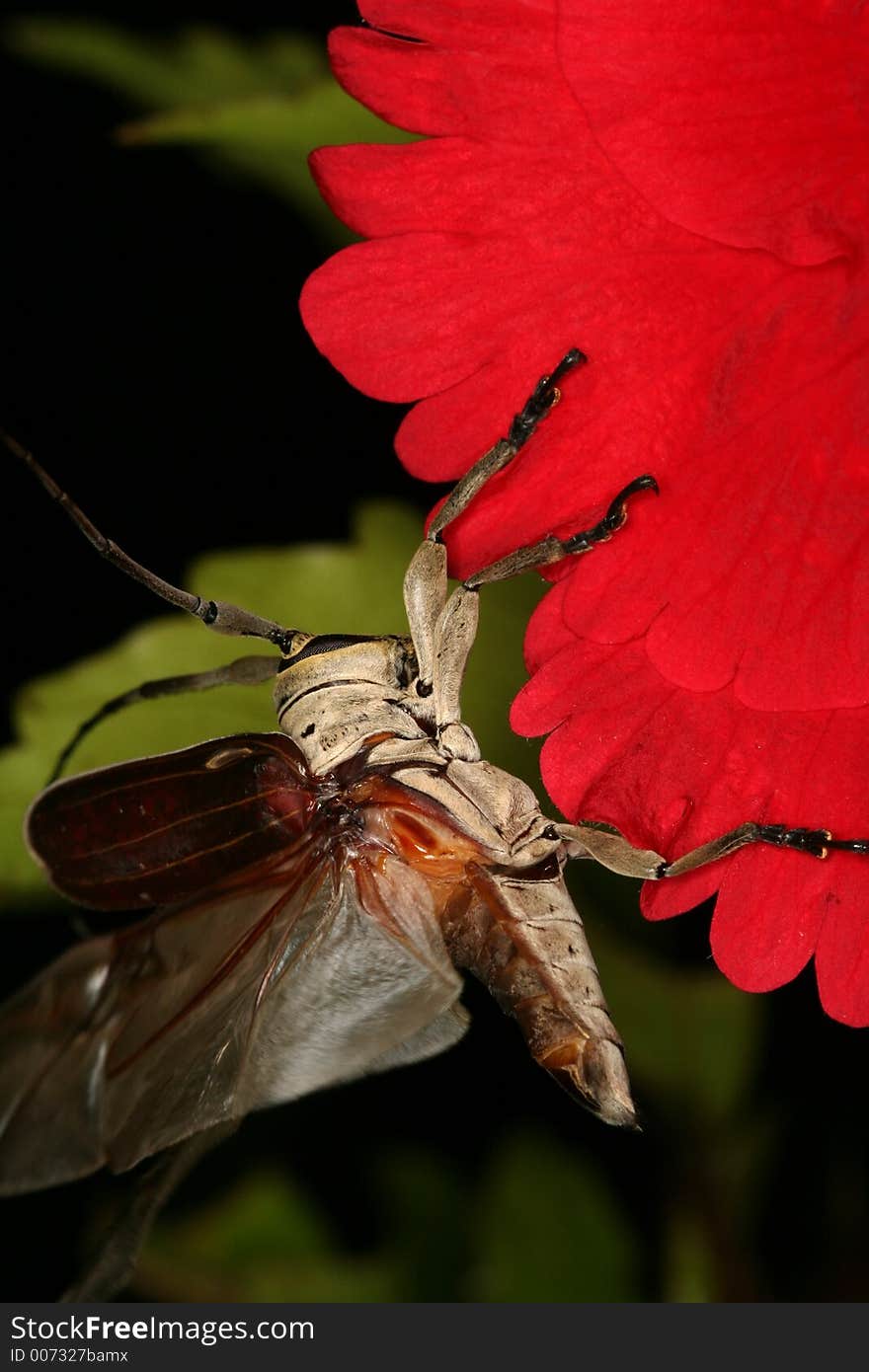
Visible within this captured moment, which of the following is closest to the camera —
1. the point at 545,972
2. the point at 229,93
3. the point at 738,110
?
the point at 738,110

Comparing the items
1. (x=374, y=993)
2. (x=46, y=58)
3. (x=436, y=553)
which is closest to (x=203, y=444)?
(x=46, y=58)

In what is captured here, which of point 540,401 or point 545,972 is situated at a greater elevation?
point 540,401

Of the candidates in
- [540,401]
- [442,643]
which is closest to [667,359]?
[540,401]

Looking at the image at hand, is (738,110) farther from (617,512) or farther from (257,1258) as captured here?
(257,1258)

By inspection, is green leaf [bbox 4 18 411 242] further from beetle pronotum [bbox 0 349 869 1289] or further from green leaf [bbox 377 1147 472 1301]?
green leaf [bbox 377 1147 472 1301]

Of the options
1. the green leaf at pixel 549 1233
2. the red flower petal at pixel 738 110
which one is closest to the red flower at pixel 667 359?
the red flower petal at pixel 738 110

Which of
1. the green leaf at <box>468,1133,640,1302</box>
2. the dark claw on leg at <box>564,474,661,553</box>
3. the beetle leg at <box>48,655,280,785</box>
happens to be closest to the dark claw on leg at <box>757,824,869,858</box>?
the dark claw on leg at <box>564,474,661,553</box>

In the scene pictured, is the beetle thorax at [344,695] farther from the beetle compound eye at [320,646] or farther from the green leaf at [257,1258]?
the green leaf at [257,1258]

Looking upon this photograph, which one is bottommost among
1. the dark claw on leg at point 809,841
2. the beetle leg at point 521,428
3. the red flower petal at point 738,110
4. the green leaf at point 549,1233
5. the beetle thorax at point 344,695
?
the green leaf at point 549,1233
